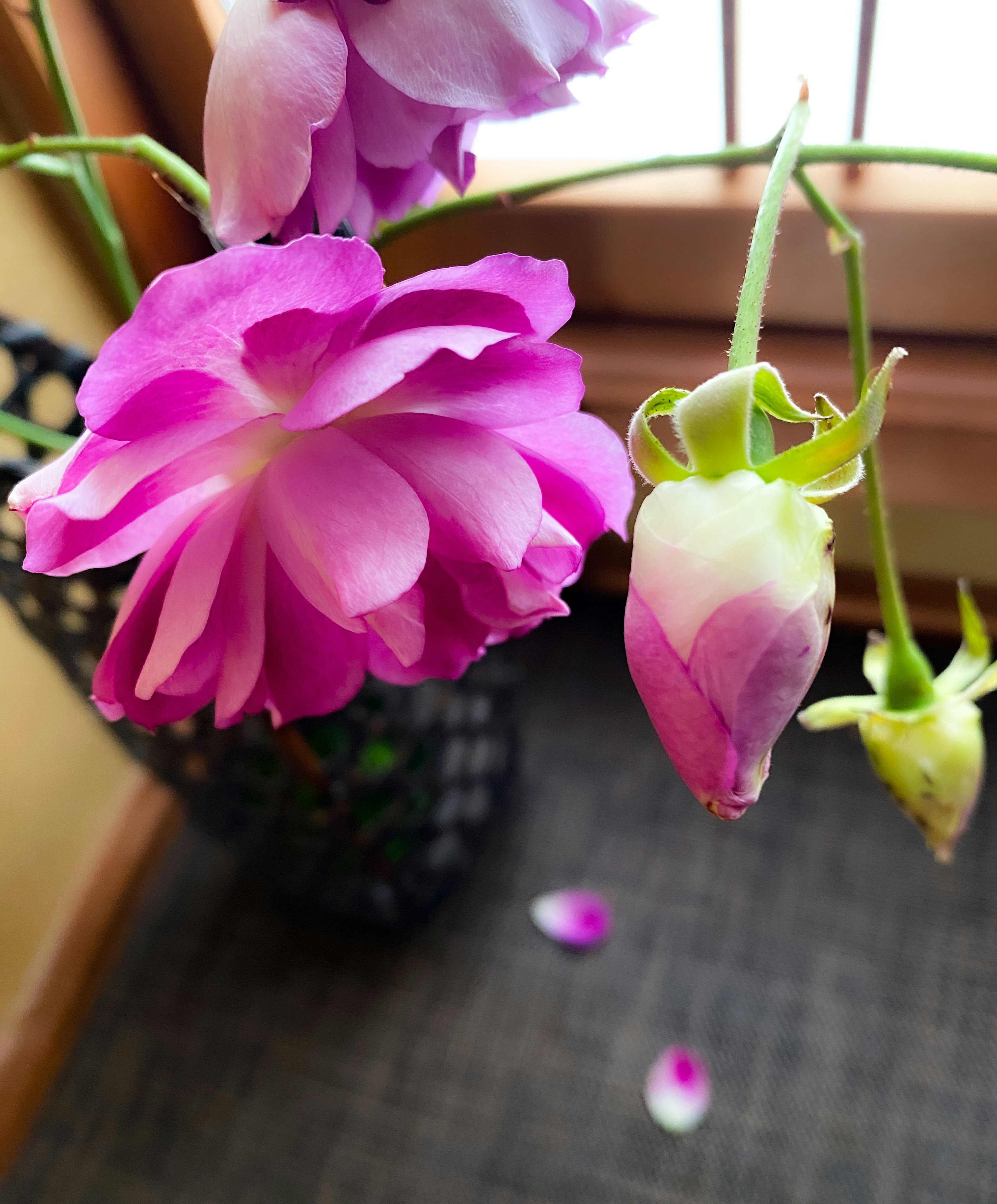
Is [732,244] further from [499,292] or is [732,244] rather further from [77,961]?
[77,961]

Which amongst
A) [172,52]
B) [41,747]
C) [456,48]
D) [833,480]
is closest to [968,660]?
[833,480]

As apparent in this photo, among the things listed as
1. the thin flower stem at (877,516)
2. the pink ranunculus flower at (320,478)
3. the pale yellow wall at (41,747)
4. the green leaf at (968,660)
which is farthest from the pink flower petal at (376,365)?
the pale yellow wall at (41,747)

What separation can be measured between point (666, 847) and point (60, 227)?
2.08ft

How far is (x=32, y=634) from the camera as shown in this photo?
479mm

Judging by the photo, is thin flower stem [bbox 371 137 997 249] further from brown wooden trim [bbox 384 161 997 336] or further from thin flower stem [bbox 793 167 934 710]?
brown wooden trim [bbox 384 161 997 336]

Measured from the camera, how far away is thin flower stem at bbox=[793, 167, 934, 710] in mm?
273

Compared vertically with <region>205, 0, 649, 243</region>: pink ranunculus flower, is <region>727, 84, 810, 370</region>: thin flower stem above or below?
below

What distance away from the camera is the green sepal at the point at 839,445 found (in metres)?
0.19

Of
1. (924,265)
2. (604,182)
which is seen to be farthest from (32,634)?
(924,265)

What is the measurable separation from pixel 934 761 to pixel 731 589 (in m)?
0.17

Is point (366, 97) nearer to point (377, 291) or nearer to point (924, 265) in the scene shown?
point (377, 291)

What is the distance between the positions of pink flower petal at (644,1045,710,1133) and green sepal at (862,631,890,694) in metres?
0.41

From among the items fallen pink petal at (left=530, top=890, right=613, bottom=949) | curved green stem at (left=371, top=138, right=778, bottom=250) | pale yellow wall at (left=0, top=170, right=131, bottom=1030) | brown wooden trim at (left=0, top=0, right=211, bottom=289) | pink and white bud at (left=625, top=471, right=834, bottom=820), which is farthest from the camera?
fallen pink petal at (left=530, top=890, right=613, bottom=949)

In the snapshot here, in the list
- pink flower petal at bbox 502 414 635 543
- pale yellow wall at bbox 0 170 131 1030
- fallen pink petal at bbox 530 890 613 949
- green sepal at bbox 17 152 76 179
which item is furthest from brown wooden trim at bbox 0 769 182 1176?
pink flower petal at bbox 502 414 635 543
